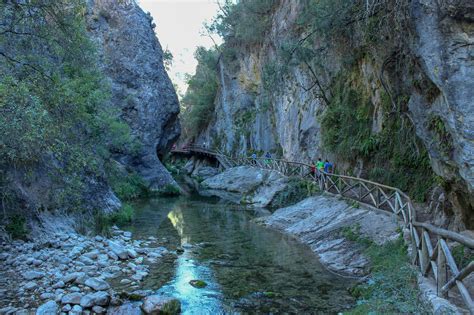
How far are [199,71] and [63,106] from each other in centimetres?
5346

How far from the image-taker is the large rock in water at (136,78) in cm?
3125

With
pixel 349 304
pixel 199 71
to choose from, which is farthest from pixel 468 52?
pixel 199 71

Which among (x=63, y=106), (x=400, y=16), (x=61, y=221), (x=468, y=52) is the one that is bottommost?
(x=61, y=221)

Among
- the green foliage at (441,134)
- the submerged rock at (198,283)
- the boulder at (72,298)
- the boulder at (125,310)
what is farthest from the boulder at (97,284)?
the green foliage at (441,134)

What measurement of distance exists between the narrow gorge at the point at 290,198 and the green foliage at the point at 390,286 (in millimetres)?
44

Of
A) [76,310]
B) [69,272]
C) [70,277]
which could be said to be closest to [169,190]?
[69,272]

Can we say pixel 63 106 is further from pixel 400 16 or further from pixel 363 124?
pixel 363 124

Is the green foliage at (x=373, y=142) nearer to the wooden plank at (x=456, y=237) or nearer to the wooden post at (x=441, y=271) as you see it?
the wooden plank at (x=456, y=237)

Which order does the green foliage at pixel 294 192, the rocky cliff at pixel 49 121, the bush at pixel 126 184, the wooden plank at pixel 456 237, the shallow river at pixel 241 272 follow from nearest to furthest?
the wooden plank at pixel 456 237 < the rocky cliff at pixel 49 121 < the shallow river at pixel 241 272 < the green foliage at pixel 294 192 < the bush at pixel 126 184

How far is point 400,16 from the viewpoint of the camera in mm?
9094

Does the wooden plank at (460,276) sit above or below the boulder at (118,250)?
above

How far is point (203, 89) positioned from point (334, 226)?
44.0 m

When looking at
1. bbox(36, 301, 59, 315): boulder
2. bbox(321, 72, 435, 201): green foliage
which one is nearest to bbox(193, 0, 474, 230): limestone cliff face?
bbox(321, 72, 435, 201): green foliage

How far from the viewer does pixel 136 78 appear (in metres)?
32.8
